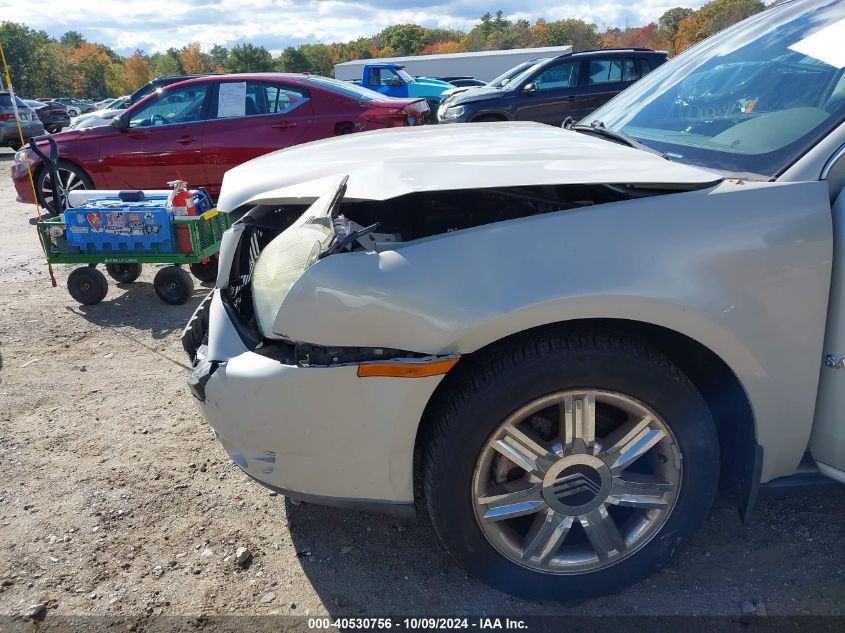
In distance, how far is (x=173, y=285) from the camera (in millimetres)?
5164

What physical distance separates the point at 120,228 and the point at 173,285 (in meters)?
0.60

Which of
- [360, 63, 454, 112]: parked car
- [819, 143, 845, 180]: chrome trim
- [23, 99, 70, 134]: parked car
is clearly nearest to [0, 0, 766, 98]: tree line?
[360, 63, 454, 112]: parked car

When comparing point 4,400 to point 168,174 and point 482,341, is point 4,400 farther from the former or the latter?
point 168,174

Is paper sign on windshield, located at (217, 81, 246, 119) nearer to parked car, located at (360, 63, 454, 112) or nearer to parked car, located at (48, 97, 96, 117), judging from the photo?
parked car, located at (360, 63, 454, 112)

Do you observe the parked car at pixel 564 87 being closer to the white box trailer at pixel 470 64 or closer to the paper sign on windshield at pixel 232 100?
the paper sign on windshield at pixel 232 100

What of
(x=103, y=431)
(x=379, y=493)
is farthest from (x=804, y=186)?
(x=103, y=431)

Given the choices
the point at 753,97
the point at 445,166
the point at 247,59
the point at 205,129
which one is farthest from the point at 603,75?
the point at 247,59

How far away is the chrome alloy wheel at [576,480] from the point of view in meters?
1.97

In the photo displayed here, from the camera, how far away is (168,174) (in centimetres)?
733

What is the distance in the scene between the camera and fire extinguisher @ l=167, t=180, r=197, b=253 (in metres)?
5.06

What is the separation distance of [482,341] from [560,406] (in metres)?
0.35

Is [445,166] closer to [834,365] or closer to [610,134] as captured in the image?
[610,134]

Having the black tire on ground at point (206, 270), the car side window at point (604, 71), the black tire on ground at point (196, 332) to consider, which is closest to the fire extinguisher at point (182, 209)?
the black tire on ground at point (206, 270)

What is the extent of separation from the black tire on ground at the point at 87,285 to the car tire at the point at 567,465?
4.21 metres
